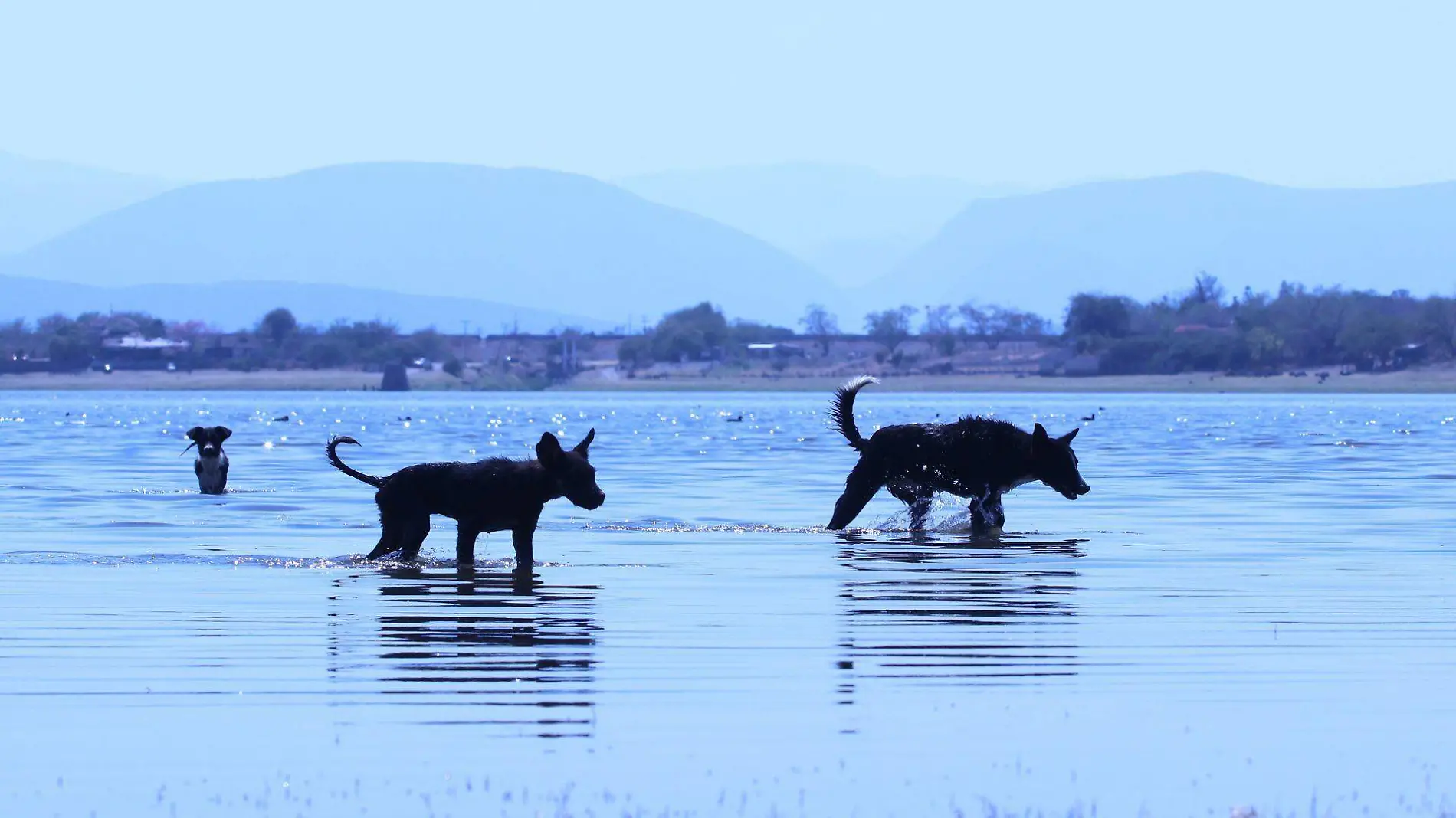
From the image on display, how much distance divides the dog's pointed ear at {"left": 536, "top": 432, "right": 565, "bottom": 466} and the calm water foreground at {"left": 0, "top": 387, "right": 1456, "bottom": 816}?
0.89 metres

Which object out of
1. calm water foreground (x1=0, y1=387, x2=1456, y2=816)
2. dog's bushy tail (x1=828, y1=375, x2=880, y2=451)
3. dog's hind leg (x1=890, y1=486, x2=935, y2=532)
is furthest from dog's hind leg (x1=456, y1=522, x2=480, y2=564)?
dog's bushy tail (x1=828, y1=375, x2=880, y2=451)

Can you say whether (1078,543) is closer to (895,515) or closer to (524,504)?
(895,515)

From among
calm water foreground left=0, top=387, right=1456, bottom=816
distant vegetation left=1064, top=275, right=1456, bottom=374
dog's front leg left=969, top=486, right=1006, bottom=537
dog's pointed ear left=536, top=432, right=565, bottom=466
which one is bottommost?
calm water foreground left=0, top=387, right=1456, bottom=816

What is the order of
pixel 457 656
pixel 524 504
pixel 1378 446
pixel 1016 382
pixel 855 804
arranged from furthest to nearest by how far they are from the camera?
pixel 1016 382
pixel 1378 446
pixel 524 504
pixel 457 656
pixel 855 804

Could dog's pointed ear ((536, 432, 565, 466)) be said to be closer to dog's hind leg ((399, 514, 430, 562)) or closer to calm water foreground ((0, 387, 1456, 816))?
calm water foreground ((0, 387, 1456, 816))

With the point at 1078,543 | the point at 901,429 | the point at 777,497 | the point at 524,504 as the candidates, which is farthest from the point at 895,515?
the point at 524,504

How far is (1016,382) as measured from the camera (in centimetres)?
19450

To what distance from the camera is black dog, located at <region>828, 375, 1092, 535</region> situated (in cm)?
2158

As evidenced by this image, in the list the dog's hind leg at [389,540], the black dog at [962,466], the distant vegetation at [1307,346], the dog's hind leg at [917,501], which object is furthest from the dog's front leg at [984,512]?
the distant vegetation at [1307,346]

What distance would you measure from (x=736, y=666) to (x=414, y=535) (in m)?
6.21

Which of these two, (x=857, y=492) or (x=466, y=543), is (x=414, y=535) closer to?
(x=466, y=543)

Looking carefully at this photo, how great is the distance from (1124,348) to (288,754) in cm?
19277

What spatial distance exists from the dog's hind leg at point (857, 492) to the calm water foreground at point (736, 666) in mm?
458

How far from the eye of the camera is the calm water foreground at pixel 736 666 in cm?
848
